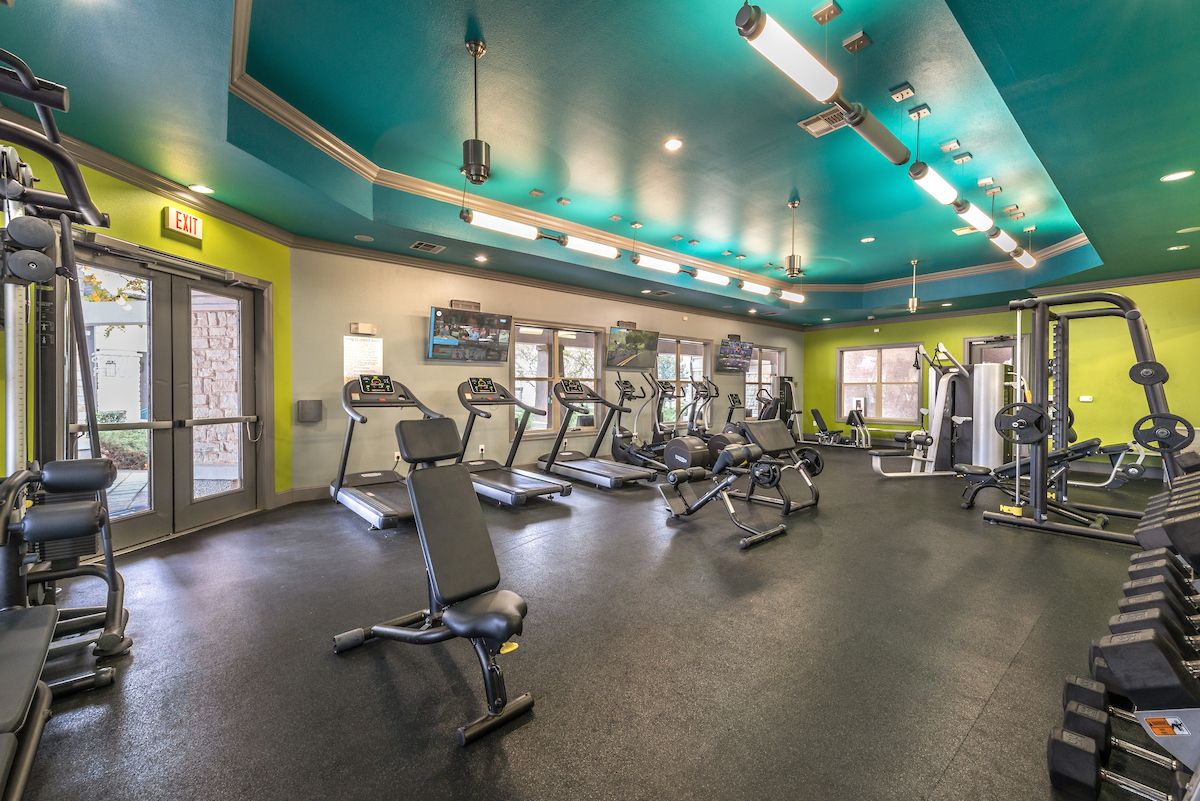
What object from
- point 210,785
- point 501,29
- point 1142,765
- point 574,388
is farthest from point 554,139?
point 1142,765

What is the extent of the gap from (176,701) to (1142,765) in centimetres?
376

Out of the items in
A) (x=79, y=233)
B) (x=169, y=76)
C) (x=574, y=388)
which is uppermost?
(x=169, y=76)

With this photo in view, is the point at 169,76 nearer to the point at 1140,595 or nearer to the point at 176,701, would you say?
the point at 176,701

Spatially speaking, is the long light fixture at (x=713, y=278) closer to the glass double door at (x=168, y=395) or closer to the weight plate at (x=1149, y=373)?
the weight plate at (x=1149, y=373)

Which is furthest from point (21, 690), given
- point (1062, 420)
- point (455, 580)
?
point (1062, 420)

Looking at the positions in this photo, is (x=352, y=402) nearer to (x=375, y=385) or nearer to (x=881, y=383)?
(x=375, y=385)

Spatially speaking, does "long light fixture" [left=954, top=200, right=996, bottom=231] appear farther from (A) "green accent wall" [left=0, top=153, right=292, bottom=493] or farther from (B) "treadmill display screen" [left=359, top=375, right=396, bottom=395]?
(A) "green accent wall" [left=0, top=153, right=292, bottom=493]

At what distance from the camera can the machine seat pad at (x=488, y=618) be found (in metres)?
1.82

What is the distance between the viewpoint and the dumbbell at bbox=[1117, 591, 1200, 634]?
1.64 m

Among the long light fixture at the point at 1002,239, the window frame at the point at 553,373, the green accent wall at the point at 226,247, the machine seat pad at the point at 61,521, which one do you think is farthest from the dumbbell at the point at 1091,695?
the window frame at the point at 553,373

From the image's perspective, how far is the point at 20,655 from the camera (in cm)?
162

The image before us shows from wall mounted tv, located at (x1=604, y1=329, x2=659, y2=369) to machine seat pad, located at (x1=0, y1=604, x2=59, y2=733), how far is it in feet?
24.6

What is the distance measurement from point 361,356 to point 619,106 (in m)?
4.24

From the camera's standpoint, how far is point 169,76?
2758 mm
